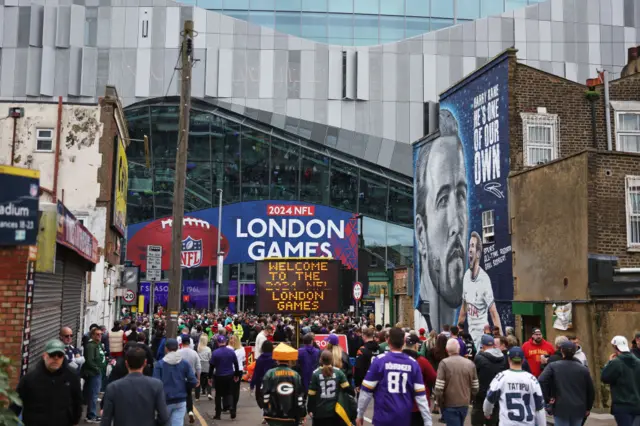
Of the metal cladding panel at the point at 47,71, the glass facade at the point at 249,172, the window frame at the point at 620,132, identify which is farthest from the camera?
the glass facade at the point at 249,172

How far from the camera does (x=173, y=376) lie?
1190cm

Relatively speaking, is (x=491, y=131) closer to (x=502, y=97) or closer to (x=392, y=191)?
(x=502, y=97)

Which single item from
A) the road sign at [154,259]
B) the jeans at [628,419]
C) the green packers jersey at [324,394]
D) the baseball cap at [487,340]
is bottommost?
the jeans at [628,419]

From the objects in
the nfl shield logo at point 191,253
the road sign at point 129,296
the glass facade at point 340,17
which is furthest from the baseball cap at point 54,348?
the glass facade at point 340,17

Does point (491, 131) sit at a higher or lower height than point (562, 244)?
higher

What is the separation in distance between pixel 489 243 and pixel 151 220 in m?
35.0

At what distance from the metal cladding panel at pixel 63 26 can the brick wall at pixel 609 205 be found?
4690 cm

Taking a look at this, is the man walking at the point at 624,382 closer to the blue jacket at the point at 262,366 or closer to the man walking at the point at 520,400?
the man walking at the point at 520,400

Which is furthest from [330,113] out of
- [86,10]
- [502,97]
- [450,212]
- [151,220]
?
[502,97]

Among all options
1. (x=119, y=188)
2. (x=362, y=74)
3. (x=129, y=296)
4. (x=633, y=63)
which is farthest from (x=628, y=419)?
(x=362, y=74)

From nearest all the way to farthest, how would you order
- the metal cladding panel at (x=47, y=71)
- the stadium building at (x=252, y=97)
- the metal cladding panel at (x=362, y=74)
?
the metal cladding panel at (x=47, y=71)
the stadium building at (x=252, y=97)
the metal cladding panel at (x=362, y=74)

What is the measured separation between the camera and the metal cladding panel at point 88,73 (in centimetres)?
5672

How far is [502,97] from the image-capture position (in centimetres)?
2581

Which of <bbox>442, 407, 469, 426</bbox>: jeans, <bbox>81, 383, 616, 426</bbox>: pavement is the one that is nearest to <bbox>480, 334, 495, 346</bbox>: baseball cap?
<bbox>442, 407, 469, 426</bbox>: jeans
